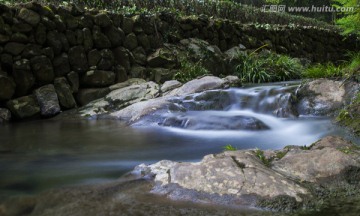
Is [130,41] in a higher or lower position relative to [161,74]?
higher

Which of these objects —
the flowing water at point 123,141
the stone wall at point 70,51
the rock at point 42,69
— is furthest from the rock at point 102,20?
the flowing water at point 123,141

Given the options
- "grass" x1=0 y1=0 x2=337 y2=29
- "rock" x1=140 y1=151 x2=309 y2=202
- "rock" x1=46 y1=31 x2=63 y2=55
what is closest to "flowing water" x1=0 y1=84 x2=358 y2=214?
"rock" x1=140 y1=151 x2=309 y2=202

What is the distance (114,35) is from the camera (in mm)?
9516

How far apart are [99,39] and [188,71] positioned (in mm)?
2664

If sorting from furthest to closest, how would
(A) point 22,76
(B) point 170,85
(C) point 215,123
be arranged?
1. (B) point 170,85
2. (A) point 22,76
3. (C) point 215,123

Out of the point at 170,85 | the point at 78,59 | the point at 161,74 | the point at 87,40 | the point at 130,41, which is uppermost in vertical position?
the point at 87,40

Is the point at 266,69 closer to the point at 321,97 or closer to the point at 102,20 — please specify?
the point at 321,97

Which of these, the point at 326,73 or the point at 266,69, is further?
the point at 266,69

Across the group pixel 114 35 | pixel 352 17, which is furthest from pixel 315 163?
pixel 114 35

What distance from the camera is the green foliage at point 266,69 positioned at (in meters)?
10.9

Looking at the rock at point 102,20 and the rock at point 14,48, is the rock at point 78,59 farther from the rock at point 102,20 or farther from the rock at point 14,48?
the rock at point 14,48

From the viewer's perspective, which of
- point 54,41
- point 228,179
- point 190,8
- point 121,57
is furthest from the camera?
point 190,8

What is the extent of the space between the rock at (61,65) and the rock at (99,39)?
929 mm

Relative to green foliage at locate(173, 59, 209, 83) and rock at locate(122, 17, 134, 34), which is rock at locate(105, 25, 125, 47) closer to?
rock at locate(122, 17, 134, 34)
